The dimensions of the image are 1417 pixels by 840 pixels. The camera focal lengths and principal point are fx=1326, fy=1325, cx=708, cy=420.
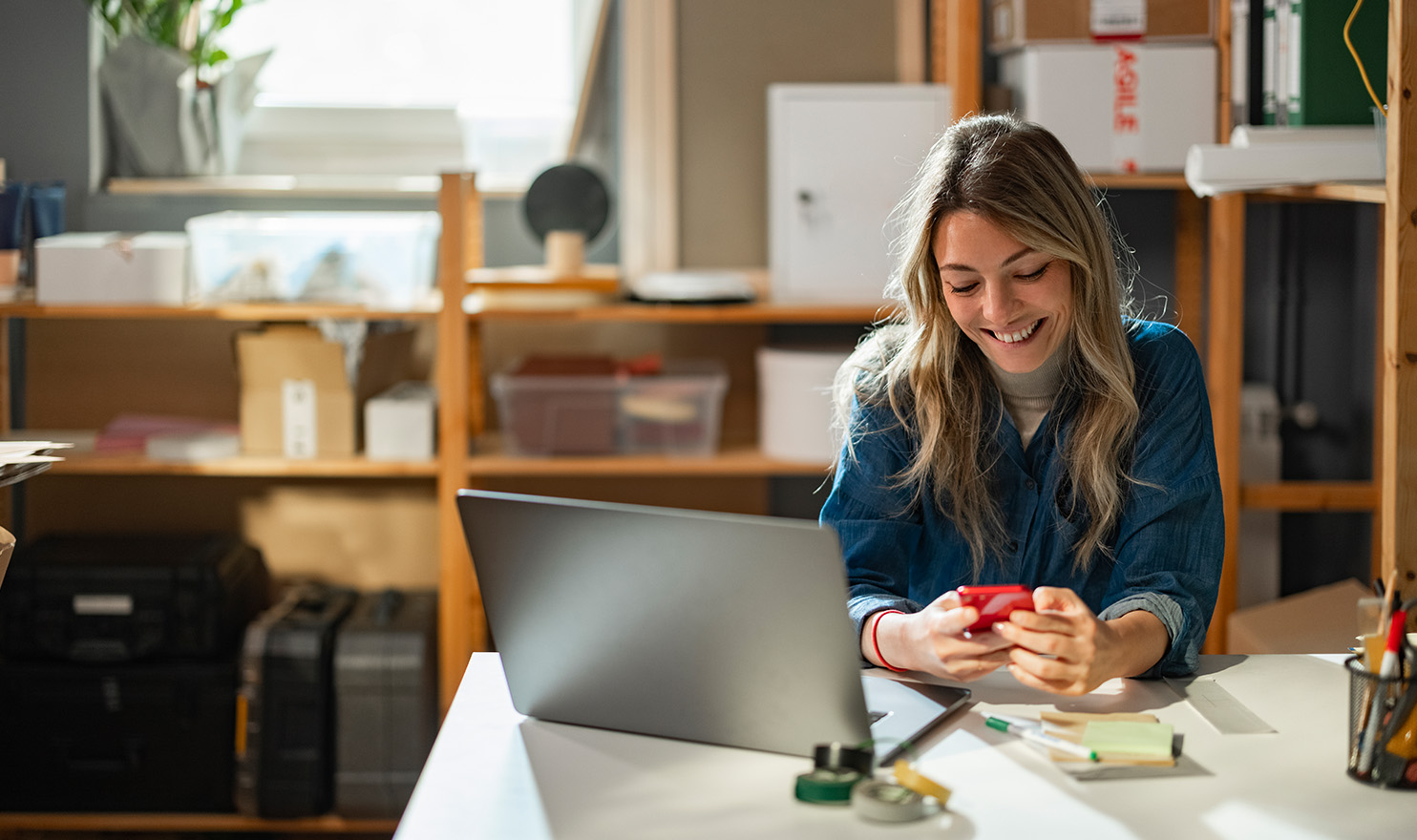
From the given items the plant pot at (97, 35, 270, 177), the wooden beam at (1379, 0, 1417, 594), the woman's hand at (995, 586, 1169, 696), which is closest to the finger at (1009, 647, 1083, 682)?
the woman's hand at (995, 586, 1169, 696)

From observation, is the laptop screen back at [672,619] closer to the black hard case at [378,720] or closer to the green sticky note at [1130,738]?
the green sticky note at [1130,738]

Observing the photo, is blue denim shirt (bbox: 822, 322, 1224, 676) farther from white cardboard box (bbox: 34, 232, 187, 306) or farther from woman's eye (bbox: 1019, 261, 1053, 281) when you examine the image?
white cardboard box (bbox: 34, 232, 187, 306)

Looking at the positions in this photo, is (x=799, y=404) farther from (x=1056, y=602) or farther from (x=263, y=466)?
(x=1056, y=602)

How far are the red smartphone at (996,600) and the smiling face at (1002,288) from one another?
36 cm

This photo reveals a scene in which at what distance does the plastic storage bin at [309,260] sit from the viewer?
2584mm

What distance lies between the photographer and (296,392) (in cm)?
259

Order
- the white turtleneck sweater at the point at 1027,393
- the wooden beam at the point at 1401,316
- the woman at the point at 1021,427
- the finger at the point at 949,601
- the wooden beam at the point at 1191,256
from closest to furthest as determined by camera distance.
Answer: the finger at the point at 949,601, the woman at the point at 1021,427, the white turtleneck sweater at the point at 1027,393, the wooden beam at the point at 1401,316, the wooden beam at the point at 1191,256

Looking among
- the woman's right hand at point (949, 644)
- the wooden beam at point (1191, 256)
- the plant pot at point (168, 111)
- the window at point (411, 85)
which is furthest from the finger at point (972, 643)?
the plant pot at point (168, 111)

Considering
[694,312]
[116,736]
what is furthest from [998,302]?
[116,736]

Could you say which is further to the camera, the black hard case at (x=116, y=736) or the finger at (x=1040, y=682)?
the black hard case at (x=116, y=736)

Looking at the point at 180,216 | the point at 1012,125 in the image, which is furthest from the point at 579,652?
the point at 180,216

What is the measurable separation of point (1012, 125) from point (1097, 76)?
1134mm

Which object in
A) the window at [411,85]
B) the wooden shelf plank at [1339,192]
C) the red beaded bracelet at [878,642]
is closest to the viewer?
the red beaded bracelet at [878,642]

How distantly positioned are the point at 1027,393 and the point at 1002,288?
0.64ft
